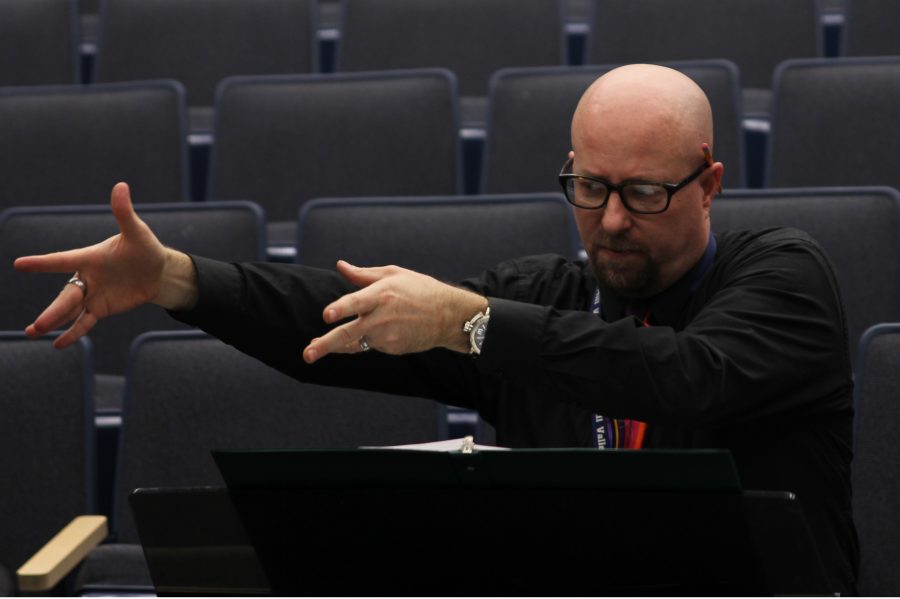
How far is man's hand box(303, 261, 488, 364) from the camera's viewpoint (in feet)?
1.26

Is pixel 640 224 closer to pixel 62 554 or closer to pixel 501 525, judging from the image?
pixel 501 525

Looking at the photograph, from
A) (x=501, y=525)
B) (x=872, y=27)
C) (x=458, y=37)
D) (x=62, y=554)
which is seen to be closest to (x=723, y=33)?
(x=872, y=27)

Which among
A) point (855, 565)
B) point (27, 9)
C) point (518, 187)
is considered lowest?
point (855, 565)

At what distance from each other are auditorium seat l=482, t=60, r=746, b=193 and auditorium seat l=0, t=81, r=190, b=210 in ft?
0.88

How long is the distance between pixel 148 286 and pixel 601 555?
0.70 feet

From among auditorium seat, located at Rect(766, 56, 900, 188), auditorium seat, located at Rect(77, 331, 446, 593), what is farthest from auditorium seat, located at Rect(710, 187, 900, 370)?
auditorium seat, located at Rect(77, 331, 446, 593)

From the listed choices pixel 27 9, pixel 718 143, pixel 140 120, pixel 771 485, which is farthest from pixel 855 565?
pixel 27 9

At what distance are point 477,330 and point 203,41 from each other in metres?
0.88

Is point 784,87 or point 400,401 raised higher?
point 784,87

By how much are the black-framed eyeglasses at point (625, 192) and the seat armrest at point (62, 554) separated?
309 millimetres

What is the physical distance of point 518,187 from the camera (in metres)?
1.01

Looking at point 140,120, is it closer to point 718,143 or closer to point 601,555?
point 718,143

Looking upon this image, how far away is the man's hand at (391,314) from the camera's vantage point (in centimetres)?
38

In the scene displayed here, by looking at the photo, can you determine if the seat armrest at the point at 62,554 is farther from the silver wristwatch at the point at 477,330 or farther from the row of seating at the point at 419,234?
the silver wristwatch at the point at 477,330
